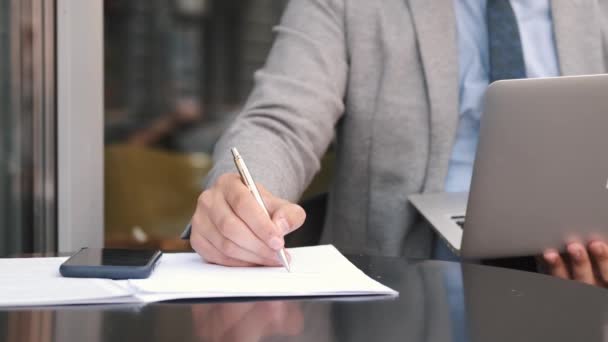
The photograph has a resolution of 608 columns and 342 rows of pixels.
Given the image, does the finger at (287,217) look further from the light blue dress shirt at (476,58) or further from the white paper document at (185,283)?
the light blue dress shirt at (476,58)

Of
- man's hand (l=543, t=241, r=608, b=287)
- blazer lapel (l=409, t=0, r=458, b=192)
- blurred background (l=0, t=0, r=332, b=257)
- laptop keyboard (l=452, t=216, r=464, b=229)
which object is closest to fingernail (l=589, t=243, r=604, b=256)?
man's hand (l=543, t=241, r=608, b=287)

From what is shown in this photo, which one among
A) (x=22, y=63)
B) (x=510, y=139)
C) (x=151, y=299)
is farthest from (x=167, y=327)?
(x=22, y=63)

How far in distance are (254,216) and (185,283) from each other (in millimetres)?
108

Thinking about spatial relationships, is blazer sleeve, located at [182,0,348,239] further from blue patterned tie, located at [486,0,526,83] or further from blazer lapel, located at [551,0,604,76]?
→ blazer lapel, located at [551,0,604,76]

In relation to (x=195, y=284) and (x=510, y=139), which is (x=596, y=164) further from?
(x=195, y=284)

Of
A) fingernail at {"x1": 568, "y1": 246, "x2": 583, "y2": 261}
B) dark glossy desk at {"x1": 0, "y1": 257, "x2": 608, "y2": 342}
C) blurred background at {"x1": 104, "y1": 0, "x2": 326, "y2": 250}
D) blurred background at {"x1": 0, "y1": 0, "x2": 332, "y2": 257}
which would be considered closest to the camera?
dark glossy desk at {"x1": 0, "y1": 257, "x2": 608, "y2": 342}

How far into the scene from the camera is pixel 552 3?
1.26 m

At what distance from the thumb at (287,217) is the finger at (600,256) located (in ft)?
1.05

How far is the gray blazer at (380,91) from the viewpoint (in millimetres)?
1199

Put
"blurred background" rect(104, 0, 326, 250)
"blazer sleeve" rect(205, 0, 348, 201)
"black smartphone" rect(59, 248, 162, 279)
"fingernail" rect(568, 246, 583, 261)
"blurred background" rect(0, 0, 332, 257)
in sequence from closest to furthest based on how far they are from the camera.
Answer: "black smartphone" rect(59, 248, 162, 279), "fingernail" rect(568, 246, 583, 261), "blazer sleeve" rect(205, 0, 348, 201), "blurred background" rect(0, 0, 332, 257), "blurred background" rect(104, 0, 326, 250)

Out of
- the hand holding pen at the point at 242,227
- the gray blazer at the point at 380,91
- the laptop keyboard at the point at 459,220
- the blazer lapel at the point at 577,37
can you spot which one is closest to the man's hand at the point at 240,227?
the hand holding pen at the point at 242,227

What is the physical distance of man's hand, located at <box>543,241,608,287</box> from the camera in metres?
0.81

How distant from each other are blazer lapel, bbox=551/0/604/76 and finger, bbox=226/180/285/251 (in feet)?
2.29

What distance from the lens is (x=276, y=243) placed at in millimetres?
678
